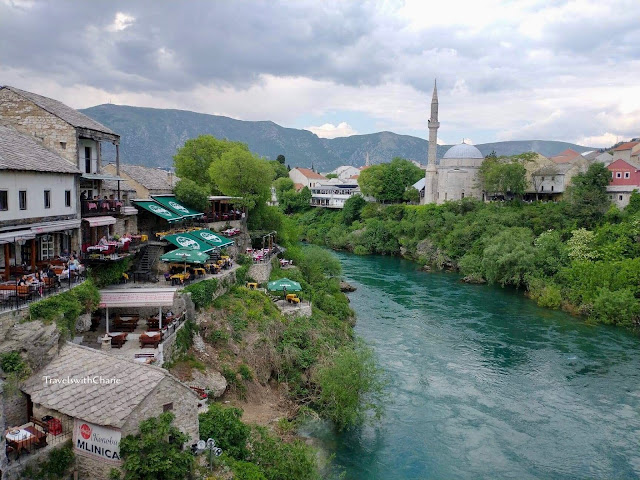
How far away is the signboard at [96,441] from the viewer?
45.9 ft

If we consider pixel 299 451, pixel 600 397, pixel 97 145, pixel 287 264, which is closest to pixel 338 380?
pixel 299 451

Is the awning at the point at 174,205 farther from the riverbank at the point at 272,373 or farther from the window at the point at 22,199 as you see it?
the window at the point at 22,199

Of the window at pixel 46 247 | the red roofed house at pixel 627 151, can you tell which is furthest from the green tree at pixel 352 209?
the window at pixel 46 247

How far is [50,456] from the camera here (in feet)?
46.2

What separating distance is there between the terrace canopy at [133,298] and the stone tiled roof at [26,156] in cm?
556

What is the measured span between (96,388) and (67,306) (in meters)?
4.49

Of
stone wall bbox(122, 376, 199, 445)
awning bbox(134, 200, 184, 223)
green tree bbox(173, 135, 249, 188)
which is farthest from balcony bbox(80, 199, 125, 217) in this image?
green tree bbox(173, 135, 249, 188)

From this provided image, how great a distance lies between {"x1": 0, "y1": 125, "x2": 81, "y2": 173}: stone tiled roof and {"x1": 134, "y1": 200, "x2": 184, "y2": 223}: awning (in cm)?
909

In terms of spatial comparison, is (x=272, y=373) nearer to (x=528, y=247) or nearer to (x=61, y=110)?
(x=61, y=110)

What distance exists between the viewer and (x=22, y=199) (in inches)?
754

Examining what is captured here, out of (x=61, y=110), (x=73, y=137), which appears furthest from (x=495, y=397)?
(x=61, y=110)

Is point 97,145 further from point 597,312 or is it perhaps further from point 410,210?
point 410,210

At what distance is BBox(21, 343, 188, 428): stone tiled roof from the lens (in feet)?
46.6

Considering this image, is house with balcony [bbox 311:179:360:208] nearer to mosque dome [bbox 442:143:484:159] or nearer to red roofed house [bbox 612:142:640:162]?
mosque dome [bbox 442:143:484:159]
